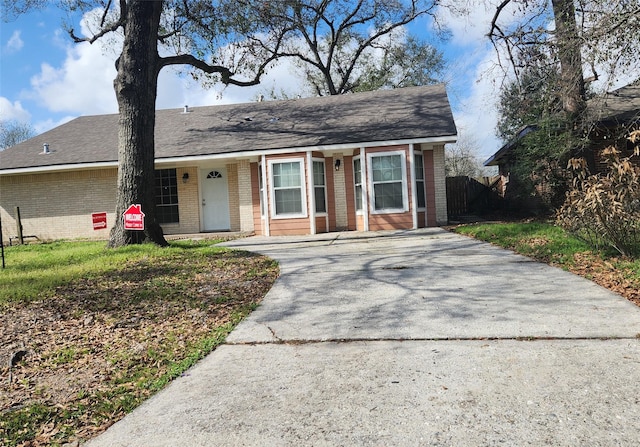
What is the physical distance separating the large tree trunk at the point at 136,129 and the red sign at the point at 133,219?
0.30 meters

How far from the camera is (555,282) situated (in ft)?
19.6

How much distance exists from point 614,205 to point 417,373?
471cm

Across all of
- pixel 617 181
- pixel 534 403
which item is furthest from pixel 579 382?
pixel 617 181

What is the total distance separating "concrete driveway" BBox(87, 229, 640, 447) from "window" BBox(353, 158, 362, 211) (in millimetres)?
8252

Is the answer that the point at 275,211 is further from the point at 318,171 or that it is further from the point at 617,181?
the point at 617,181

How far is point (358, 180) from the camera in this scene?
1448 centimetres

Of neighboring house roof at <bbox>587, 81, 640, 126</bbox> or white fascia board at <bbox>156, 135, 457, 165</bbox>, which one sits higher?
neighboring house roof at <bbox>587, 81, 640, 126</bbox>

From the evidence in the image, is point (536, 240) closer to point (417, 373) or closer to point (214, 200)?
point (417, 373)

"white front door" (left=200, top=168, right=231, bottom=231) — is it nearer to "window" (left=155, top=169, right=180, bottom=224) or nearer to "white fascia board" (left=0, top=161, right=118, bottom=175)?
"window" (left=155, top=169, right=180, bottom=224)

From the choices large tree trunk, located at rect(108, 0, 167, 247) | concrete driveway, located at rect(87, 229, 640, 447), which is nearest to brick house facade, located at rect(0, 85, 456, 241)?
large tree trunk, located at rect(108, 0, 167, 247)

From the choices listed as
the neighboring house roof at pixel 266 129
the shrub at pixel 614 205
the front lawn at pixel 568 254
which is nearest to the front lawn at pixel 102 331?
the front lawn at pixel 568 254

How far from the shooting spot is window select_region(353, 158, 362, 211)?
1433cm

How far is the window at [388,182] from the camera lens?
44.7 feet

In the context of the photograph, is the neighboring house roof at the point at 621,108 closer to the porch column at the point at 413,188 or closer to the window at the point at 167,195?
the porch column at the point at 413,188
